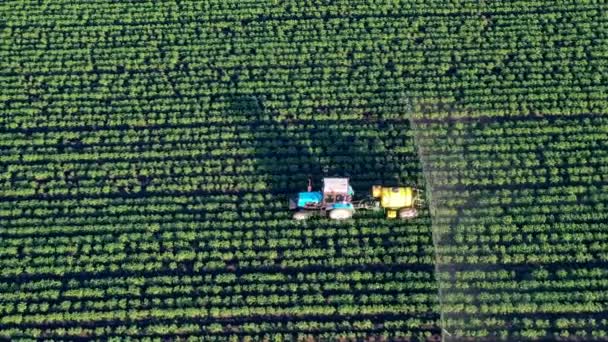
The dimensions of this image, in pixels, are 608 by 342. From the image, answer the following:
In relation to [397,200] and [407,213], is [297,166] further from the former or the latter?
[407,213]

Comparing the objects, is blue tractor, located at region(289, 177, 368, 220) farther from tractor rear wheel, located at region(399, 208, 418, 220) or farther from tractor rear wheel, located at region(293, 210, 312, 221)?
tractor rear wheel, located at region(399, 208, 418, 220)

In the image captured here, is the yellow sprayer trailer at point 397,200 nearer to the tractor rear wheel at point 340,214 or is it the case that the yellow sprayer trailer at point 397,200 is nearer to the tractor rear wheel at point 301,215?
the tractor rear wheel at point 340,214

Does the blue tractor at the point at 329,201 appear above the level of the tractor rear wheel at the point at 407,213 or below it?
above

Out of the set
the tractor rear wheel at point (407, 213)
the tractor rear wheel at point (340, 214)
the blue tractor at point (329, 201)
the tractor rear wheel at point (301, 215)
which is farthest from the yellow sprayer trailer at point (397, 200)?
the tractor rear wheel at point (301, 215)

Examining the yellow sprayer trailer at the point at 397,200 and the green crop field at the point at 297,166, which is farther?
the yellow sprayer trailer at the point at 397,200

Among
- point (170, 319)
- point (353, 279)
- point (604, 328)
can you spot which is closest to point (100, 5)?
point (170, 319)

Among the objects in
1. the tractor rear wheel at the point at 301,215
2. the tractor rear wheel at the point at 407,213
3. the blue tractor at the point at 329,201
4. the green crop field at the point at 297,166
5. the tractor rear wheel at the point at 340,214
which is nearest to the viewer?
the green crop field at the point at 297,166

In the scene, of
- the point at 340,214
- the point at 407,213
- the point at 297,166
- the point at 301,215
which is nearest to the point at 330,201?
the point at 340,214
